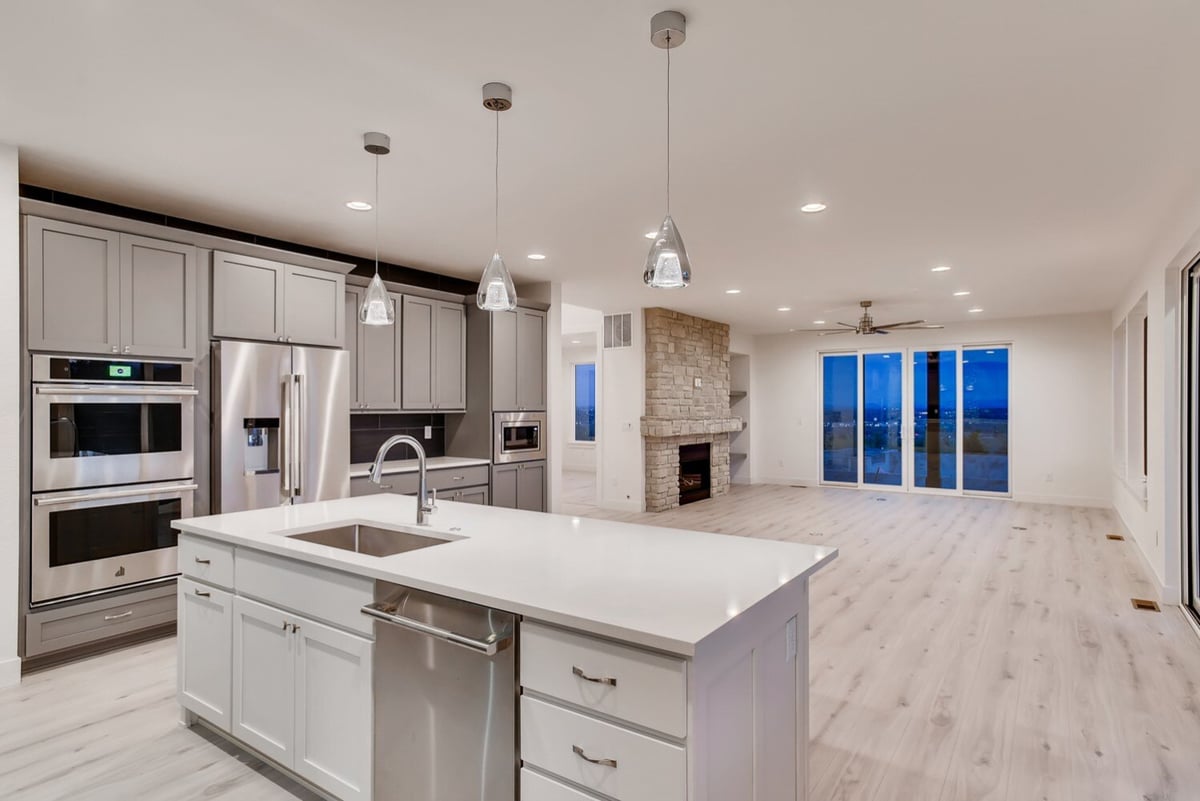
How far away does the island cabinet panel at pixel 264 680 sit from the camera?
217cm

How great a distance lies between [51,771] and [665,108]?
3.42 metres

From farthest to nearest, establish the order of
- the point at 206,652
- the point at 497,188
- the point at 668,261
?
the point at 497,188 → the point at 206,652 → the point at 668,261

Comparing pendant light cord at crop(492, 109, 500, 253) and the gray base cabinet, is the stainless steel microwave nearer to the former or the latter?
the gray base cabinet

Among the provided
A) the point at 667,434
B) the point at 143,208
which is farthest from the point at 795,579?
the point at 667,434

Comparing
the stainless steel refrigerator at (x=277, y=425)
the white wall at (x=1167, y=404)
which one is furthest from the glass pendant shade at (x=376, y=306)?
the white wall at (x=1167, y=404)

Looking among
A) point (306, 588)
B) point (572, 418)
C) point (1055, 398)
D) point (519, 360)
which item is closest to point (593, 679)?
point (306, 588)

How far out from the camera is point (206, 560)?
8.22ft

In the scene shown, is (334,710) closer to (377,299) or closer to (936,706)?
(377,299)

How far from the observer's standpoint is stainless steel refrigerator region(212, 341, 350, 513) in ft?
12.3

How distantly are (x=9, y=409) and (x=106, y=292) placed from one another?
74cm

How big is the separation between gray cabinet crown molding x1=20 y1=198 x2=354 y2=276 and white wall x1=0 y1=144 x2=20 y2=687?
14cm

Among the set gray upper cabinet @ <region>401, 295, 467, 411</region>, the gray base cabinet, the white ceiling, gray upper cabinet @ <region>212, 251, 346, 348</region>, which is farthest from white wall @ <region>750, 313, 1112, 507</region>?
gray upper cabinet @ <region>212, 251, 346, 348</region>

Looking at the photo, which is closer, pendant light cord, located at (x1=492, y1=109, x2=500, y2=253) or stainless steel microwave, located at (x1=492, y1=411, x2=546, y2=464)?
pendant light cord, located at (x1=492, y1=109, x2=500, y2=253)

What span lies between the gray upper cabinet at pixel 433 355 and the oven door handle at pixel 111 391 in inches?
65.7
